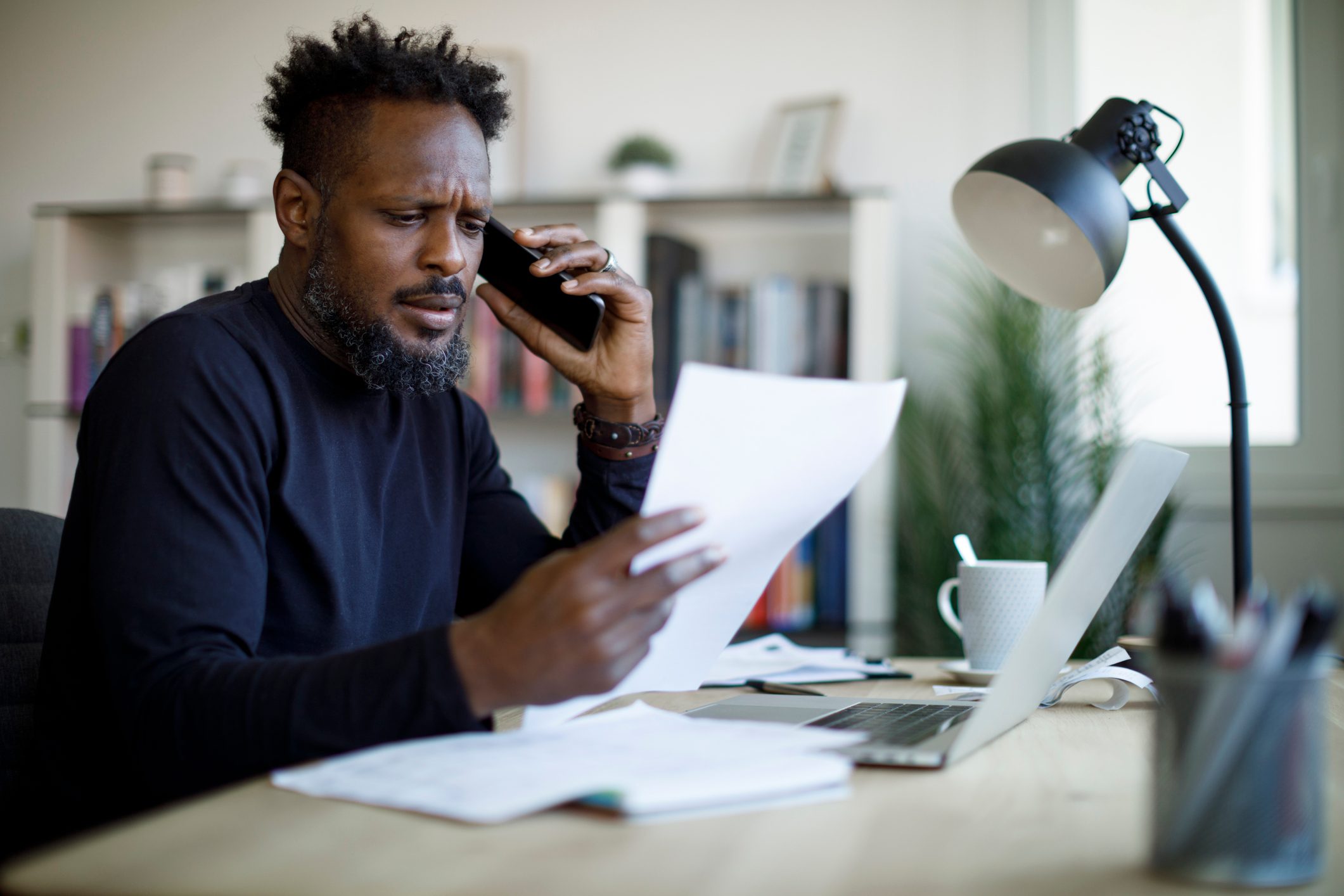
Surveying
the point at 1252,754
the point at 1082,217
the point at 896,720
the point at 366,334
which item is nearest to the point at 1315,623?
the point at 1252,754

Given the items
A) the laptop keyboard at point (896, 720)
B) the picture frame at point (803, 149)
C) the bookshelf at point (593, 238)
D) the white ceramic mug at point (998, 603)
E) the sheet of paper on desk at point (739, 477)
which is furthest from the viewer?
the picture frame at point (803, 149)

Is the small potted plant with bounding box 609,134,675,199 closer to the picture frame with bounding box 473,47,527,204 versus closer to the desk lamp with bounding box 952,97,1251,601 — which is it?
the picture frame with bounding box 473,47,527,204

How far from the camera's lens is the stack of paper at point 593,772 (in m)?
0.60

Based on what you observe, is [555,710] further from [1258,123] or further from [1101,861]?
[1258,123]

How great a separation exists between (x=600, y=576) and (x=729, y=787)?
14 cm

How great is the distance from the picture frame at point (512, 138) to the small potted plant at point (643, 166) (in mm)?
269

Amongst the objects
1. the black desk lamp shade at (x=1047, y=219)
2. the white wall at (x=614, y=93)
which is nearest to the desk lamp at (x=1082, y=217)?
the black desk lamp shade at (x=1047, y=219)

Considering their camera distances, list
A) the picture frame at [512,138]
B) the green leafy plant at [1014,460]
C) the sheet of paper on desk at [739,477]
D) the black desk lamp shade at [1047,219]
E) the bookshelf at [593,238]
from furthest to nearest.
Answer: the picture frame at [512,138] < the bookshelf at [593,238] < the green leafy plant at [1014,460] < the black desk lamp shade at [1047,219] < the sheet of paper on desk at [739,477]

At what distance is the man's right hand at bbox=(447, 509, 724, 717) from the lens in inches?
26.7

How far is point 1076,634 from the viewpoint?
36.0 inches

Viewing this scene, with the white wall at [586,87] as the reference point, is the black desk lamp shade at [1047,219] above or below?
below

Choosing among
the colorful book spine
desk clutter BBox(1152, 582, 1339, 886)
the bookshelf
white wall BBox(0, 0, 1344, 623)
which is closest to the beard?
desk clutter BBox(1152, 582, 1339, 886)

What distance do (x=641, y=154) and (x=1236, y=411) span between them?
72.6 inches

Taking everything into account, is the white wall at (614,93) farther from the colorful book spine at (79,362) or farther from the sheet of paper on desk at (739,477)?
the sheet of paper on desk at (739,477)
